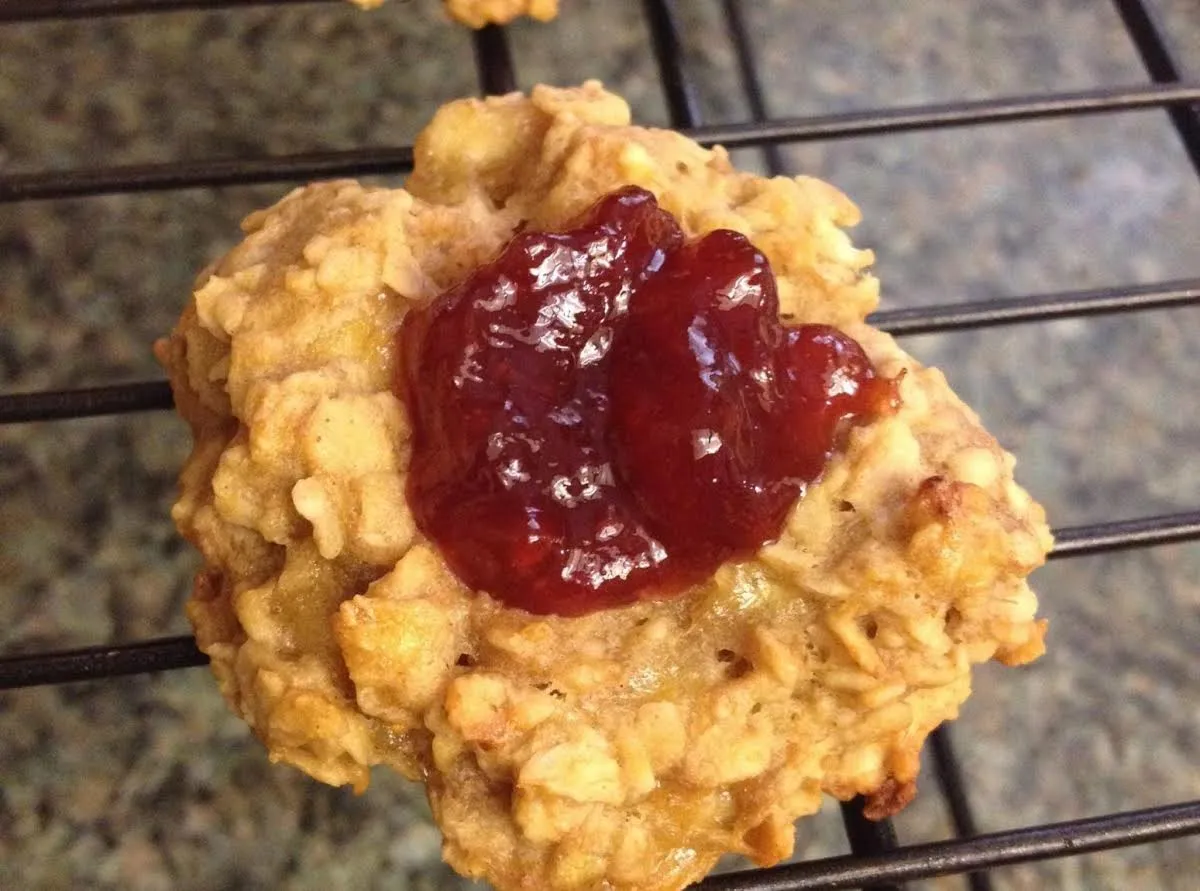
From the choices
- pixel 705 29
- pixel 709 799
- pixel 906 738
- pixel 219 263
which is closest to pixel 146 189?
pixel 219 263

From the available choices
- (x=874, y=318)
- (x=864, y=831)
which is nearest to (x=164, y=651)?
(x=864, y=831)

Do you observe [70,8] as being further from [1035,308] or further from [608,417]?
[1035,308]

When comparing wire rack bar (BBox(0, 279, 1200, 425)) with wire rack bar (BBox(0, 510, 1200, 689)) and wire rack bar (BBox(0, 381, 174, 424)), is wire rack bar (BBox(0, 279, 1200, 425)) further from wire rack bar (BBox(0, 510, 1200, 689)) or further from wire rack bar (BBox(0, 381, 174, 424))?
wire rack bar (BBox(0, 510, 1200, 689))

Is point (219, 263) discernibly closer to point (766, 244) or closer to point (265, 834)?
point (766, 244)

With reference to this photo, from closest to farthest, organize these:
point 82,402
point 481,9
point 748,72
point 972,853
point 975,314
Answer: point 972,853, point 82,402, point 975,314, point 481,9, point 748,72

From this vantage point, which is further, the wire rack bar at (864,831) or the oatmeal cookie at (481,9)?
the oatmeal cookie at (481,9)

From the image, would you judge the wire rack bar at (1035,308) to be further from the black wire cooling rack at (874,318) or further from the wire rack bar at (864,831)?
the wire rack bar at (864,831)

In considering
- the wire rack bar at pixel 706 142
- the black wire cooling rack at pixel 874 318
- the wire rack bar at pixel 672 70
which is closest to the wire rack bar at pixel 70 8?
the black wire cooling rack at pixel 874 318
